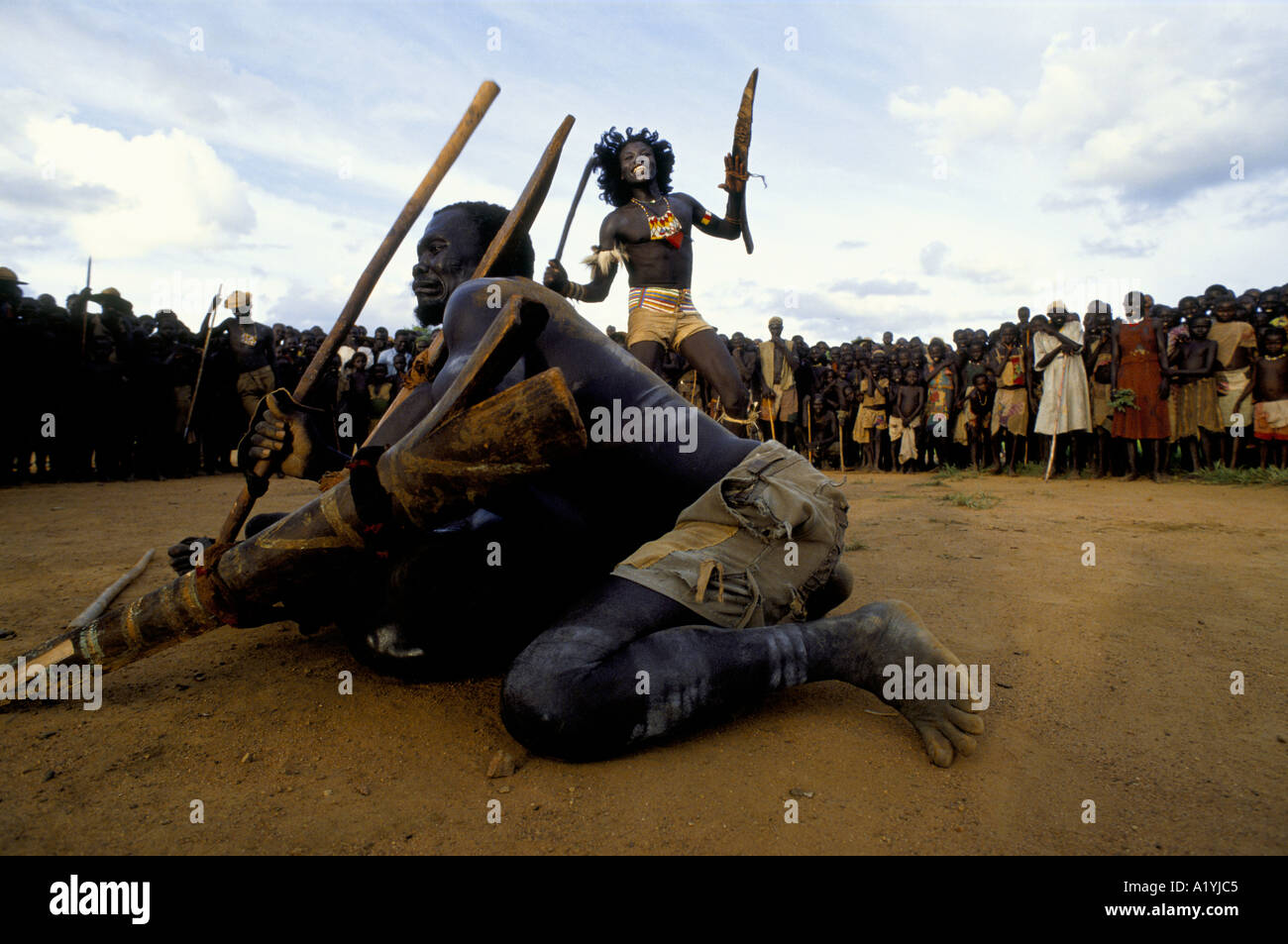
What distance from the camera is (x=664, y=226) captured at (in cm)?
512

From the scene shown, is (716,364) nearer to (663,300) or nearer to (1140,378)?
(663,300)

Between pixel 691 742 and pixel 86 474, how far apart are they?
32.0ft

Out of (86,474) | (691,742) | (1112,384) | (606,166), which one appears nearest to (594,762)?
(691,742)

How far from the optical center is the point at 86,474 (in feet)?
29.7

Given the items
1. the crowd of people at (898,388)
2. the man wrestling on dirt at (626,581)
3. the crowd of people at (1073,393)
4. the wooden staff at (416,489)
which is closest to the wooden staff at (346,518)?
the wooden staff at (416,489)

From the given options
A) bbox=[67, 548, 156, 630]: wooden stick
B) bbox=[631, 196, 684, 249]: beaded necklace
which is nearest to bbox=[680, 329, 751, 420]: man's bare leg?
bbox=[631, 196, 684, 249]: beaded necklace

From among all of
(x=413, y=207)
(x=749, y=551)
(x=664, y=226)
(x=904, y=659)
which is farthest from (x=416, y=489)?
(x=664, y=226)

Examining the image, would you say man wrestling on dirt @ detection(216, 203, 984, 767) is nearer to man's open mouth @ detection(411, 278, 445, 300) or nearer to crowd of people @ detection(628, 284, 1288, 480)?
man's open mouth @ detection(411, 278, 445, 300)

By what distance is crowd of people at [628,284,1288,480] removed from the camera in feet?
25.9

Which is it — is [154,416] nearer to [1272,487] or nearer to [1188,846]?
[1188,846]

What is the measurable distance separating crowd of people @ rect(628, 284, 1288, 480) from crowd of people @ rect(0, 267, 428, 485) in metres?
6.55

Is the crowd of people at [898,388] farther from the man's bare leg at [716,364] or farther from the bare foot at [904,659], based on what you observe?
the bare foot at [904,659]

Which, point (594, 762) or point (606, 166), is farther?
point (606, 166)
